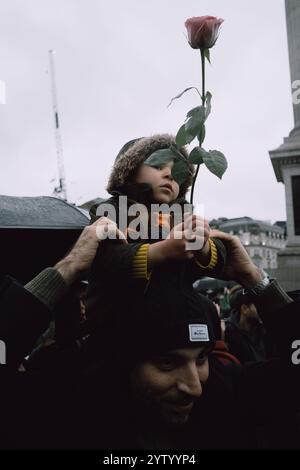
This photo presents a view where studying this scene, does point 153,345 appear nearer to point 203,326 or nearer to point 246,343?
point 203,326

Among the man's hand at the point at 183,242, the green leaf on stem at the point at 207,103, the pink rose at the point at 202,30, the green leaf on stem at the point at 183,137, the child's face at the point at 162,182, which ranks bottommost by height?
the man's hand at the point at 183,242

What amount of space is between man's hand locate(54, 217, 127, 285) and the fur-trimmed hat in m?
0.45

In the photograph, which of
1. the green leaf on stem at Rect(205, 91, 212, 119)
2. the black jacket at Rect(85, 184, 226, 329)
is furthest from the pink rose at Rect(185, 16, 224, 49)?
the black jacket at Rect(85, 184, 226, 329)

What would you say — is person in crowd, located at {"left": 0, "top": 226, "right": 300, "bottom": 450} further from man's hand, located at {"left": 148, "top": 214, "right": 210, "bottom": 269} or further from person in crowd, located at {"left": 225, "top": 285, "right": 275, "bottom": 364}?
person in crowd, located at {"left": 225, "top": 285, "right": 275, "bottom": 364}

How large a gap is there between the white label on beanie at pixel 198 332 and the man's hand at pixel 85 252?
0.44m

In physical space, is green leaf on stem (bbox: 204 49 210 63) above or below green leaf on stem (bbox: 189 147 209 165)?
above

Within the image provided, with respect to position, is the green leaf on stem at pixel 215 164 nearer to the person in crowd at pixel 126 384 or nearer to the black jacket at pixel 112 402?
the person in crowd at pixel 126 384

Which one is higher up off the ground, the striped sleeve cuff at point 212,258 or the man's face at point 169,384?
the striped sleeve cuff at point 212,258

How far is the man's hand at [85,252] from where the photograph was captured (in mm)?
1831

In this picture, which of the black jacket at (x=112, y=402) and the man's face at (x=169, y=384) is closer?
the black jacket at (x=112, y=402)

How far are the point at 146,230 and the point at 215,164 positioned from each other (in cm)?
47

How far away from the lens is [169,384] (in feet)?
6.23

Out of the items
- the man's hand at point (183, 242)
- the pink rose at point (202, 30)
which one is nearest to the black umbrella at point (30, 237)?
the man's hand at point (183, 242)

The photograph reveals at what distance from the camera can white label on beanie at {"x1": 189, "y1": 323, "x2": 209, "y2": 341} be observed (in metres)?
1.91
